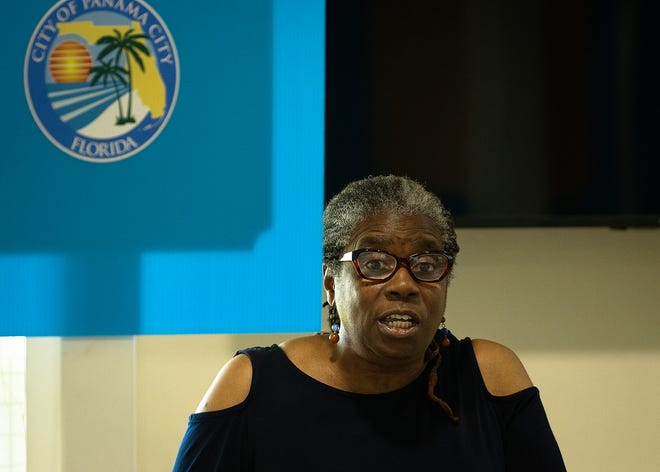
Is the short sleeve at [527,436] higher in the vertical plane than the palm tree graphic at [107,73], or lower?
lower

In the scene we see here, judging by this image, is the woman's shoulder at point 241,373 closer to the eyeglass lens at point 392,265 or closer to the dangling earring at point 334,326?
the dangling earring at point 334,326

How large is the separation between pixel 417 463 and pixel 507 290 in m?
1.13

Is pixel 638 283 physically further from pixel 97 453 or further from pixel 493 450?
pixel 97 453

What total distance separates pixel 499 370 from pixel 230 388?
510 millimetres

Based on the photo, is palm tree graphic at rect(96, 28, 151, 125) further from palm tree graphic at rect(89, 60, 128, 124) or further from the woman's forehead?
the woman's forehead

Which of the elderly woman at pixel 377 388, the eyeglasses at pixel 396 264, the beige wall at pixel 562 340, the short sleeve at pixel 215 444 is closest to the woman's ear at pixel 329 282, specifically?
the elderly woman at pixel 377 388

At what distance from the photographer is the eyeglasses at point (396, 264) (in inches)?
61.3

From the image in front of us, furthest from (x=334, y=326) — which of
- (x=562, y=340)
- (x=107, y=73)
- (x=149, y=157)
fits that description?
(x=562, y=340)

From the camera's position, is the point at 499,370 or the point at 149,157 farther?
the point at 499,370

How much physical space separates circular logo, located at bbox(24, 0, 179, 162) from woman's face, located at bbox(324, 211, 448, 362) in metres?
0.42

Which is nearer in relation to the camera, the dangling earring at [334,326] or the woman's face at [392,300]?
the woman's face at [392,300]

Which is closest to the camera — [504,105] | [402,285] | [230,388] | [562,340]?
[402,285]

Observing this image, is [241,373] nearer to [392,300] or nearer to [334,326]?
[334,326]

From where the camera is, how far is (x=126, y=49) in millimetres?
1535
